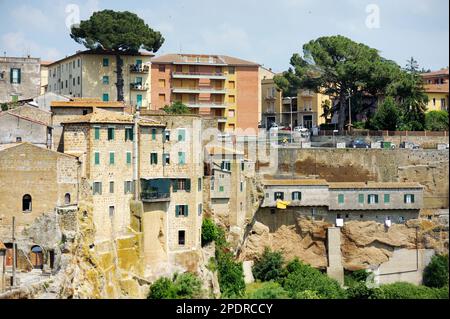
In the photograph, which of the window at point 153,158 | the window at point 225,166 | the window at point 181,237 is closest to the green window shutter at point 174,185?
the window at point 153,158

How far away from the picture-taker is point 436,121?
170 ft

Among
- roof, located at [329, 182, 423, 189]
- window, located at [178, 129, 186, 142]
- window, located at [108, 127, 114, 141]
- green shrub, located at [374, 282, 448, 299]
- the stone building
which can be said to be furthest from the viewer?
roof, located at [329, 182, 423, 189]

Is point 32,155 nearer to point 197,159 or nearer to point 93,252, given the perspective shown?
point 93,252

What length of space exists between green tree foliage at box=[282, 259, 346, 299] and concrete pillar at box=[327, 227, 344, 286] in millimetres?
810

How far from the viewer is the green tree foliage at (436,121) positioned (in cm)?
5109

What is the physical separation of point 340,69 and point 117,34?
11332 millimetres

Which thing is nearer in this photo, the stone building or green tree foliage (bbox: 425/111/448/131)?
the stone building

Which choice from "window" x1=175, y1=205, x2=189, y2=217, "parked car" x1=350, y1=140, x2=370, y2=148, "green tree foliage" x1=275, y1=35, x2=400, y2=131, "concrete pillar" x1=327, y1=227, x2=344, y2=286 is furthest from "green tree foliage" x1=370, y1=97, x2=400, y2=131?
"window" x1=175, y1=205, x2=189, y2=217

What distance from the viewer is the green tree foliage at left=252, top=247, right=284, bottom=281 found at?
42.2 metres

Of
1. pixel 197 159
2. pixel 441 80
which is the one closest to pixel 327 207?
pixel 197 159

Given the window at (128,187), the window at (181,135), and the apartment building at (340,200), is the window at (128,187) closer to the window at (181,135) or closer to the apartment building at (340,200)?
the window at (181,135)

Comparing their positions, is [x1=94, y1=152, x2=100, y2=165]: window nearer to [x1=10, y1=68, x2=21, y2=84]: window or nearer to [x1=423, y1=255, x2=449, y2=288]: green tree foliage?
[x1=10, y1=68, x2=21, y2=84]: window
